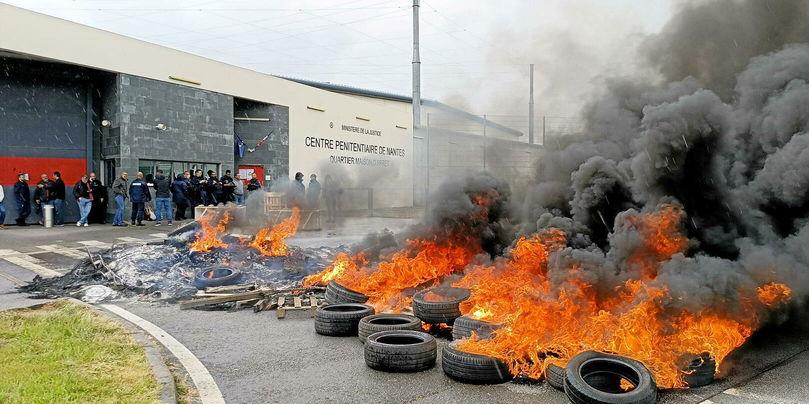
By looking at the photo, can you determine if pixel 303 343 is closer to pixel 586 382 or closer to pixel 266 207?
pixel 586 382

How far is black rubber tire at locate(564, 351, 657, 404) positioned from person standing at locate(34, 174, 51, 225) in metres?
18.6

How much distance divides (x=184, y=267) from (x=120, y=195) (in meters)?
9.12

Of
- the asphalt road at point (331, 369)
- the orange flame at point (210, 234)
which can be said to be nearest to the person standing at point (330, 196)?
the orange flame at point (210, 234)

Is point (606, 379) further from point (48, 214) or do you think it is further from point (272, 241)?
point (48, 214)

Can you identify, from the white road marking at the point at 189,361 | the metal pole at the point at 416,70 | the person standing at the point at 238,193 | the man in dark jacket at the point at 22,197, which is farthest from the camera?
the person standing at the point at 238,193

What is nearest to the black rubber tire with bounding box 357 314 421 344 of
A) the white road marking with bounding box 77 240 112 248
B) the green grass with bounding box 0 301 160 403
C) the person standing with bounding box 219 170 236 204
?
the green grass with bounding box 0 301 160 403

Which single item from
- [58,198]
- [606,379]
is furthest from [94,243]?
[606,379]

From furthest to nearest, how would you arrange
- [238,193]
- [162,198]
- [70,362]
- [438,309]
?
[238,193] → [162,198] → [438,309] → [70,362]

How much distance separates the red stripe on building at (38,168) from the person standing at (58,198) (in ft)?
1.85

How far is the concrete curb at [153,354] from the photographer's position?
466 cm

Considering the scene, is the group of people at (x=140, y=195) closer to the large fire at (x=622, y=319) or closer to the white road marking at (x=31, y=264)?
the white road marking at (x=31, y=264)

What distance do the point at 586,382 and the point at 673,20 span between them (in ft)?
26.7

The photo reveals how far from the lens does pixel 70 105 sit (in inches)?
781

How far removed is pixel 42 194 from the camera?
18.2 metres
